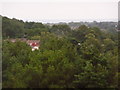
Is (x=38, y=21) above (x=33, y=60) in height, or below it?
above

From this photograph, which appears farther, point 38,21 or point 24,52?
point 38,21

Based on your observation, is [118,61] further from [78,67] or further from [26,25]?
[26,25]

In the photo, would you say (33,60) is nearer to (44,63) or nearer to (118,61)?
(44,63)

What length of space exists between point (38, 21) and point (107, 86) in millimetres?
16273

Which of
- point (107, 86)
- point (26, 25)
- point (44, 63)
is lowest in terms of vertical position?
point (107, 86)

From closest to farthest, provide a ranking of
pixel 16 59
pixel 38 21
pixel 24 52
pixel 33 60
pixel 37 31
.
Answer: pixel 33 60 → pixel 16 59 → pixel 24 52 → pixel 37 31 → pixel 38 21

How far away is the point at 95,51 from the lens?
5.25 meters

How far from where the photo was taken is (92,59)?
5055 mm

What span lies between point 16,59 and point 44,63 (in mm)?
1267

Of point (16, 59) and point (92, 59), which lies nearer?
point (92, 59)

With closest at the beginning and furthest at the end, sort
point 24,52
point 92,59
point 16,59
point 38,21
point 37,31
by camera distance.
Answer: point 92,59
point 16,59
point 24,52
point 37,31
point 38,21

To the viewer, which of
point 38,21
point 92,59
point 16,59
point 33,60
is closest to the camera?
point 92,59

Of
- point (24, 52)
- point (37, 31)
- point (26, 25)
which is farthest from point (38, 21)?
point (24, 52)

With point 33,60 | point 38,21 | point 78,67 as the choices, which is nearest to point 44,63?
point 33,60
